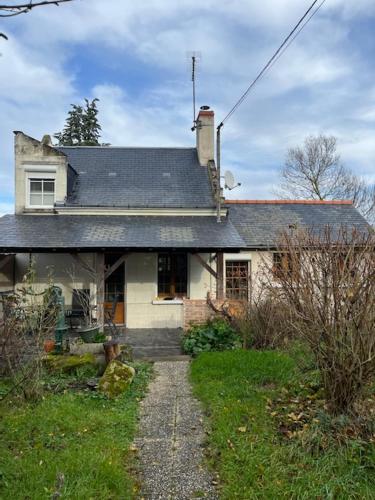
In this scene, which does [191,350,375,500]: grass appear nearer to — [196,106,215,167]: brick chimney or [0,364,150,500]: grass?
[0,364,150,500]: grass

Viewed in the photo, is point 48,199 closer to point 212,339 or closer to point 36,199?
point 36,199

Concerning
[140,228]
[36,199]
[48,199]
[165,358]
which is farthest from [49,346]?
[36,199]

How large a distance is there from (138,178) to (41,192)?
4008 mm

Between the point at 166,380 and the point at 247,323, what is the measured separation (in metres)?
2.69

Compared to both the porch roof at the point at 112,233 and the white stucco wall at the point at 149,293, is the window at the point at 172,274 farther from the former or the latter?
the porch roof at the point at 112,233

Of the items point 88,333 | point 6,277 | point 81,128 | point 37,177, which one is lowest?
point 88,333

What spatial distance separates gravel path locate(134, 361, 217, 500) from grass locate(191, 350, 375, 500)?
0.66ft

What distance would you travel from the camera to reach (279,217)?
16719mm

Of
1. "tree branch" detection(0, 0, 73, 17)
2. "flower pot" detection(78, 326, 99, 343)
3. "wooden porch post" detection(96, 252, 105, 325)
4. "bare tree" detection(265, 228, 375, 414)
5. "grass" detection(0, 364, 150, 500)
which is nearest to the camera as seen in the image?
"tree branch" detection(0, 0, 73, 17)

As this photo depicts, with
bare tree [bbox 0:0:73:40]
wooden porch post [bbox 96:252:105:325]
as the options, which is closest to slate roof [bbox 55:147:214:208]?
wooden porch post [bbox 96:252:105:325]

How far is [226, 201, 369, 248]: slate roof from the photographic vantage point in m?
15.3

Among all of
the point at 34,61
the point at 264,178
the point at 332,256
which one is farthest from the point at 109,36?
the point at 264,178

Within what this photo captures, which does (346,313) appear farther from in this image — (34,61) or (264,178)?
(264,178)

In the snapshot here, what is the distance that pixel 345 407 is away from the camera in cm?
437
